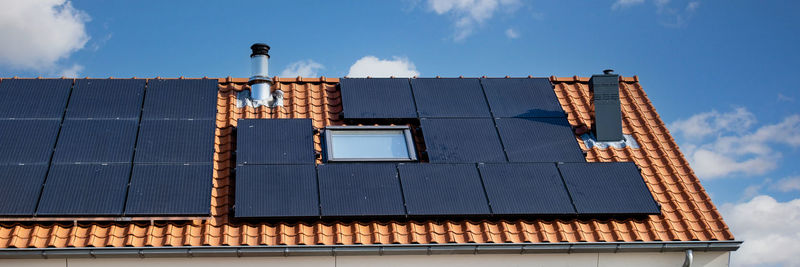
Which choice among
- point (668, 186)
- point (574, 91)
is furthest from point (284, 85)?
point (668, 186)

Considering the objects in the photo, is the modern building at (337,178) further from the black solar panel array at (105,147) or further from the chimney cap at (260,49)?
the chimney cap at (260,49)

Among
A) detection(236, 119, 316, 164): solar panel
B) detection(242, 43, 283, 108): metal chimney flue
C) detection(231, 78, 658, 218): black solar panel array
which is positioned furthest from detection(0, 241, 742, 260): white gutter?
detection(242, 43, 283, 108): metal chimney flue

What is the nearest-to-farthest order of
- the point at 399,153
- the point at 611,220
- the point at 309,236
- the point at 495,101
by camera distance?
1. the point at 309,236
2. the point at 611,220
3. the point at 399,153
4. the point at 495,101

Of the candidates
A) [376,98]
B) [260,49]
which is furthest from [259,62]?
[376,98]

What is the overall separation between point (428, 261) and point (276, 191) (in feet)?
7.94

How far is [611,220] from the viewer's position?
12.5 metres

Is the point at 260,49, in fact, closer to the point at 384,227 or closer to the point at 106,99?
the point at 106,99

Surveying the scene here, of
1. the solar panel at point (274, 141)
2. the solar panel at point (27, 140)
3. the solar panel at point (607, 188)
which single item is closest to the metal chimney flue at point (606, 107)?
the solar panel at point (607, 188)

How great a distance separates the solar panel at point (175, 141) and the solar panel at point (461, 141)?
347 cm

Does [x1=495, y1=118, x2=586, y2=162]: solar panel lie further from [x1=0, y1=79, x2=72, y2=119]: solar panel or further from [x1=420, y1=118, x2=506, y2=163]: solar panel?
[x1=0, y1=79, x2=72, y2=119]: solar panel

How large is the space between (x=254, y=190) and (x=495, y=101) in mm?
4939

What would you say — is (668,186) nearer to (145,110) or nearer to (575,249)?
(575,249)

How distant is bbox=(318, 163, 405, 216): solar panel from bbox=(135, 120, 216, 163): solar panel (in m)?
1.91

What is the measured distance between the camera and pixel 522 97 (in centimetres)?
1530
